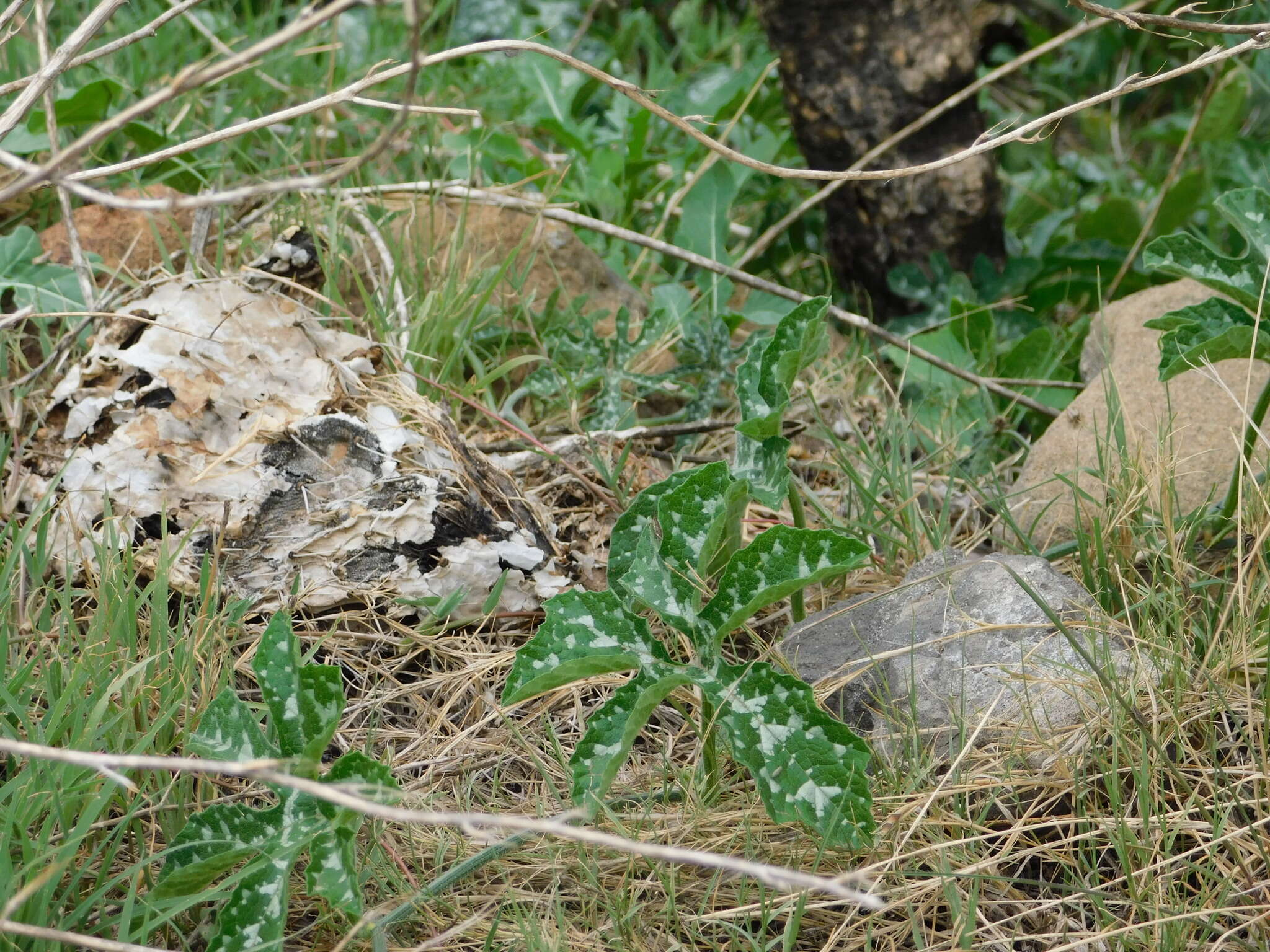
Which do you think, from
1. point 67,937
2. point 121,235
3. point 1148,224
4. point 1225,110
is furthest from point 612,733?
point 1225,110

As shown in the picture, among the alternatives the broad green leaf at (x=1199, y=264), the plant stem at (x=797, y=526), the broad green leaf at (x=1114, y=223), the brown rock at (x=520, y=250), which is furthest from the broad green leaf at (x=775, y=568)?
the broad green leaf at (x=1114, y=223)

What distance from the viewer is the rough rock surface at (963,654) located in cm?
145

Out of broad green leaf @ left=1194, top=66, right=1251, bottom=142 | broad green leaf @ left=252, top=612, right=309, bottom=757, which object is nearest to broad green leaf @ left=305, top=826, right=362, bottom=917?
broad green leaf @ left=252, top=612, right=309, bottom=757

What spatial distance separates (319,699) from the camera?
4.13ft

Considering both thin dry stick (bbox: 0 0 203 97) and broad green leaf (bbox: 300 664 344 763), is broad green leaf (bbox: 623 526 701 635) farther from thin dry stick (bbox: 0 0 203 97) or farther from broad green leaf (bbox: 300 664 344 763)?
thin dry stick (bbox: 0 0 203 97)

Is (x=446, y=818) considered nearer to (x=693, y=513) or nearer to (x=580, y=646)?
(x=580, y=646)

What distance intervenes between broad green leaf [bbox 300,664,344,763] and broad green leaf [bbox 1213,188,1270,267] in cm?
147

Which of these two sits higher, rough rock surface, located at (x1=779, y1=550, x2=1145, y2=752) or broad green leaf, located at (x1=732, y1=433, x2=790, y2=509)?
broad green leaf, located at (x1=732, y1=433, x2=790, y2=509)

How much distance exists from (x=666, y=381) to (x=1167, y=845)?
1.26m

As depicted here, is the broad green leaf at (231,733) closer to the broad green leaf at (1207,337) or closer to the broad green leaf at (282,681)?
the broad green leaf at (282,681)

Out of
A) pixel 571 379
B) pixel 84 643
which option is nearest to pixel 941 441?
pixel 571 379

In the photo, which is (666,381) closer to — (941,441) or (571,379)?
(571,379)

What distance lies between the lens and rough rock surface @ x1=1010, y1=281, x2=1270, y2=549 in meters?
1.82

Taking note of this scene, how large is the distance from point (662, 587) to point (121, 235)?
1.59 metres
